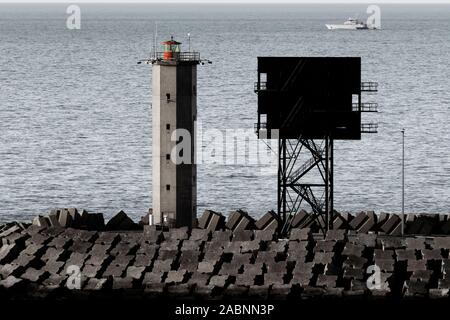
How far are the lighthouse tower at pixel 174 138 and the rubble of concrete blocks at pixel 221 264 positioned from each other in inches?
188

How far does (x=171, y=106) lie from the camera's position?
117m

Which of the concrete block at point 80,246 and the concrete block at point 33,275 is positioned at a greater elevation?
the concrete block at point 80,246

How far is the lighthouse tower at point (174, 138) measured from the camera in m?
117

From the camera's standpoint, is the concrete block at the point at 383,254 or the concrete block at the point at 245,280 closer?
the concrete block at the point at 245,280

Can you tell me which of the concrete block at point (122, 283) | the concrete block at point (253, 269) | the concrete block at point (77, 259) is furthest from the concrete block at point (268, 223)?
the concrete block at point (122, 283)

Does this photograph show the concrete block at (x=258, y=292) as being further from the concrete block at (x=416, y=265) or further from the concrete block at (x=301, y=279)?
the concrete block at (x=416, y=265)

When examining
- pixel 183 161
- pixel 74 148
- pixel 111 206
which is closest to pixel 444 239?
pixel 183 161

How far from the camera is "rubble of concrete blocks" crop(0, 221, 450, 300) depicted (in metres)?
96.1

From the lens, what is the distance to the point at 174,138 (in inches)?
4601

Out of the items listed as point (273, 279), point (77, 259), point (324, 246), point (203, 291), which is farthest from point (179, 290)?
point (324, 246)

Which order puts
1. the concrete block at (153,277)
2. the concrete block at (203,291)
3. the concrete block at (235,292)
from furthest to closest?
1. the concrete block at (153,277)
2. the concrete block at (203,291)
3. the concrete block at (235,292)
